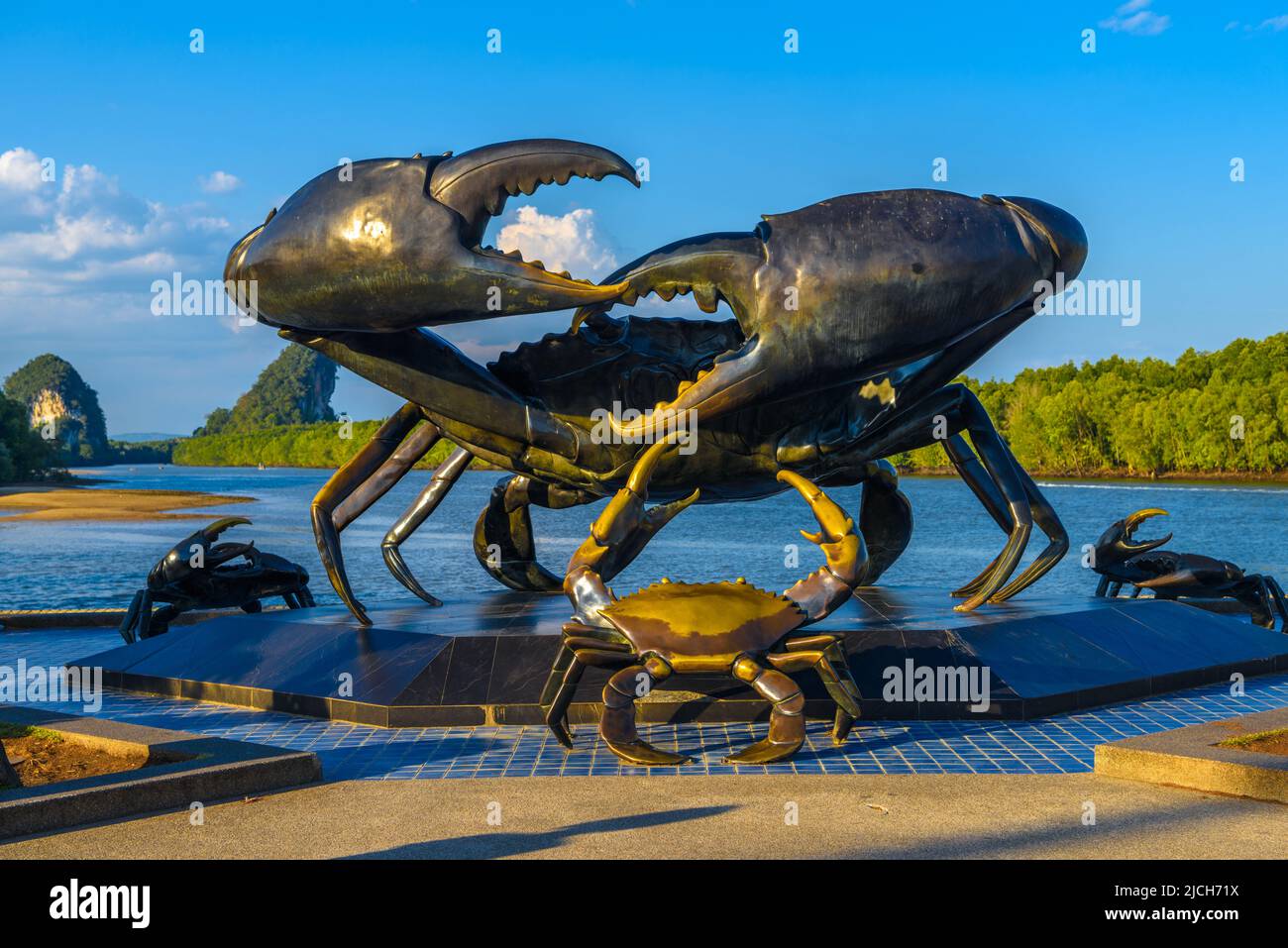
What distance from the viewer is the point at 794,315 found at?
860 centimetres

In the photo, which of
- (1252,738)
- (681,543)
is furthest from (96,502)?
(1252,738)

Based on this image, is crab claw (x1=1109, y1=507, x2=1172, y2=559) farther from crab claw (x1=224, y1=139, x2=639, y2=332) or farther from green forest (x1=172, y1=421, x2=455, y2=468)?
green forest (x1=172, y1=421, x2=455, y2=468)

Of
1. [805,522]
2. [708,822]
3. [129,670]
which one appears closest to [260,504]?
[805,522]

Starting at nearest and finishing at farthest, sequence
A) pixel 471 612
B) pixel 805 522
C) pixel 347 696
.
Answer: pixel 347 696, pixel 471 612, pixel 805 522

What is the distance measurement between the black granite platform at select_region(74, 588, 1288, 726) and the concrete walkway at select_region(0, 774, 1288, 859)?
61.9 inches

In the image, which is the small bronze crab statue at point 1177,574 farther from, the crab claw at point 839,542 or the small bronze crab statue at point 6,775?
the small bronze crab statue at point 6,775

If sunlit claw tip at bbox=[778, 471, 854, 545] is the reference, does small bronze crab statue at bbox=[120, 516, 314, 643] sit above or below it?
below

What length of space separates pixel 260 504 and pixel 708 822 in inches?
2856

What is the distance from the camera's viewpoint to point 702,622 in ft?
24.9

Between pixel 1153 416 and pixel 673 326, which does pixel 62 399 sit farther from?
pixel 673 326

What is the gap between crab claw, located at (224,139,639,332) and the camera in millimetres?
8070

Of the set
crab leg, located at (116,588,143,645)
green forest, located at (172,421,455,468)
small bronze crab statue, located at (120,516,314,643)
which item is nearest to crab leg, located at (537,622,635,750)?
small bronze crab statue, located at (120,516,314,643)

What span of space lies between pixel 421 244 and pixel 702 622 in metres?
2.95

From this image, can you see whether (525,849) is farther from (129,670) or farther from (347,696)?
(129,670)
